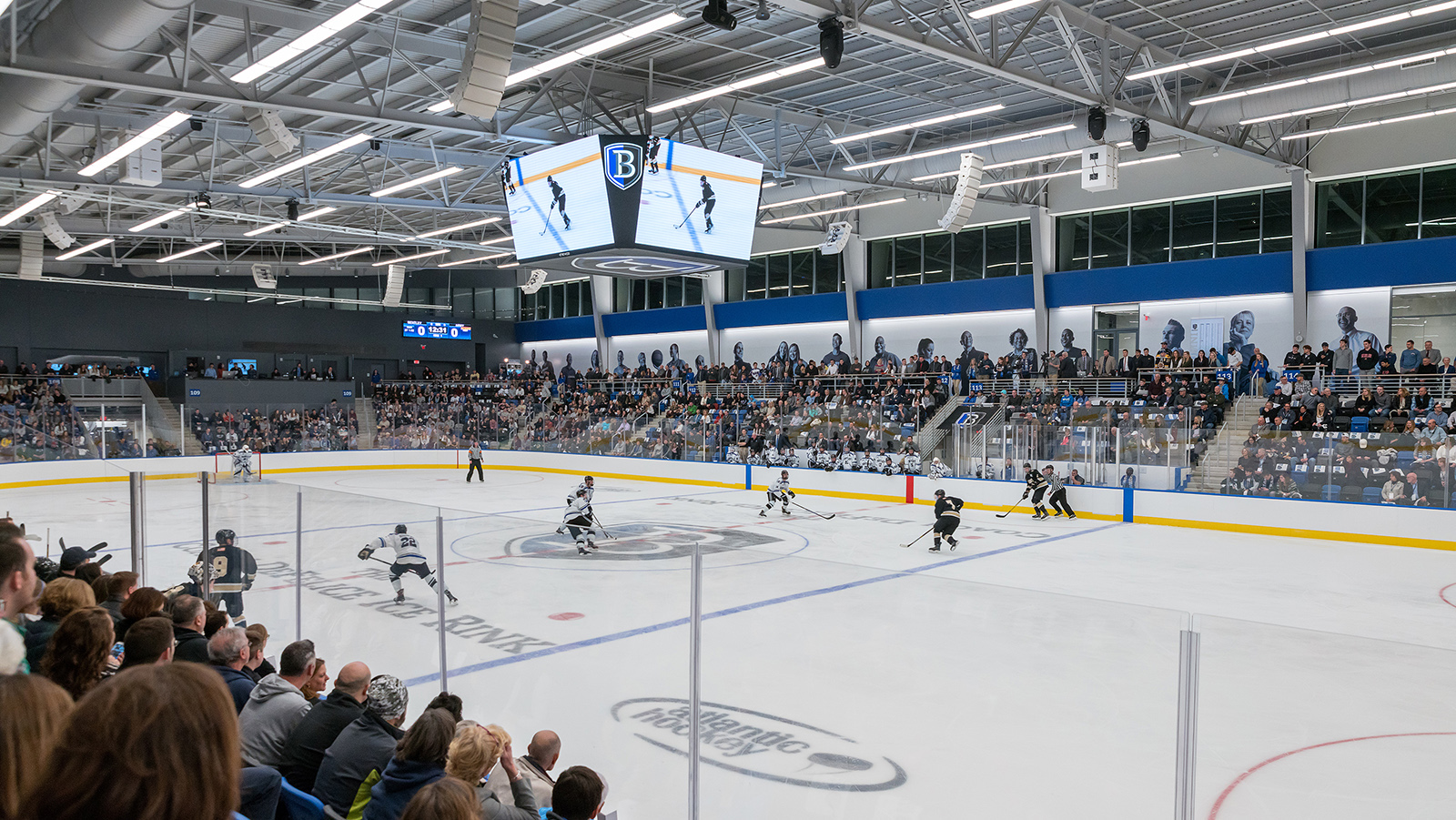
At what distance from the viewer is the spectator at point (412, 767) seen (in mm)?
3070

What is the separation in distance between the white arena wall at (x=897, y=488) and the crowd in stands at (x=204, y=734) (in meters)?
14.5

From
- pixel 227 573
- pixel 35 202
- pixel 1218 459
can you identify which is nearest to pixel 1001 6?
pixel 1218 459

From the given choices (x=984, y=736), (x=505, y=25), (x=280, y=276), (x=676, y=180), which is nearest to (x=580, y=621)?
(x=984, y=736)

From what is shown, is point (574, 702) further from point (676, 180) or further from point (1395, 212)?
point (1395, 212)

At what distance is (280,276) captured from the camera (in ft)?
130

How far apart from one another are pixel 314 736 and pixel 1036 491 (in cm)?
1570

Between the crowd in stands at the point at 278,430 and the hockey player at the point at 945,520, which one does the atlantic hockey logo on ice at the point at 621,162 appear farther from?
the crowd in stands at the point at 278,430

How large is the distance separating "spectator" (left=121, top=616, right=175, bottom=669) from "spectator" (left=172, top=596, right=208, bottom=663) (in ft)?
2.99

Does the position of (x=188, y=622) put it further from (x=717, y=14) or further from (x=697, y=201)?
(x=697, y=201)

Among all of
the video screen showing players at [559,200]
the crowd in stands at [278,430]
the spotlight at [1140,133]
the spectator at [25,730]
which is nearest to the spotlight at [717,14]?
the video screen showing players at [559,200]

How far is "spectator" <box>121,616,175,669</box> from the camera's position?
3830mm

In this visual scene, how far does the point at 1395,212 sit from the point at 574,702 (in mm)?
22891

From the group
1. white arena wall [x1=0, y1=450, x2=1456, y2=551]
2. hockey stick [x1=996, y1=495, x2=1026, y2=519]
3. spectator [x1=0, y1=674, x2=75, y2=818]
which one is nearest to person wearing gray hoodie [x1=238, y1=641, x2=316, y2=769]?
spectator [x1=0, y1=674, x2=75, y2=818]

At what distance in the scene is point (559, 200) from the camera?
1557 cm
